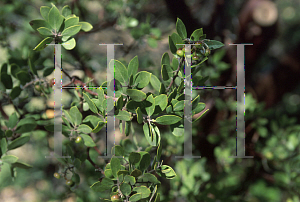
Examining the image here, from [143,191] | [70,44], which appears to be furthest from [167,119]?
[70,44]

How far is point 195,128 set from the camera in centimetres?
112

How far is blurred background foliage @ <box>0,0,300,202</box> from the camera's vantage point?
0.86m

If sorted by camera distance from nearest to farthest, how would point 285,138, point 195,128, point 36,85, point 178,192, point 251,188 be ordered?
1. point 36,85
2. point 178,192
3. point 285,138
4. point 195,128
5. point 251,188

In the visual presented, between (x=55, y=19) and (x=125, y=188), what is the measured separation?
13.3 inches

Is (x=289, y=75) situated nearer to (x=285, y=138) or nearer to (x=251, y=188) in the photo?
(x=285, y=138)

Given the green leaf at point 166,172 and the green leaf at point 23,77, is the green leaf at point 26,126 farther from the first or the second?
the green leaf at point 166,172

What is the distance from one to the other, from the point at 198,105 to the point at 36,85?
0.44 m

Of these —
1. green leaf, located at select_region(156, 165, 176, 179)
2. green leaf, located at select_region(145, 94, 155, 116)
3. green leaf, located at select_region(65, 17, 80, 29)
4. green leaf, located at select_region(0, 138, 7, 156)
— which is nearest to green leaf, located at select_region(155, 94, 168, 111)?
green leaf, located at select_region(145, 94, 155, 116)

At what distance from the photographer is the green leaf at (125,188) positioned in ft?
1.31

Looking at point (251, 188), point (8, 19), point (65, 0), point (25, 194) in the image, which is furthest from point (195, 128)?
point (25, 194)

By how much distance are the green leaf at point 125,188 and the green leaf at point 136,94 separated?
149mm

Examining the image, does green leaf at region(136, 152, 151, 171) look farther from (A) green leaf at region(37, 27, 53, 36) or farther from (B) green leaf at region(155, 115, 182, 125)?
(A) green leaf at region(37, 27, 53, 36)

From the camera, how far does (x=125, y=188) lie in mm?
403

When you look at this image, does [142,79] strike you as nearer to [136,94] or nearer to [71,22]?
[136,94]
